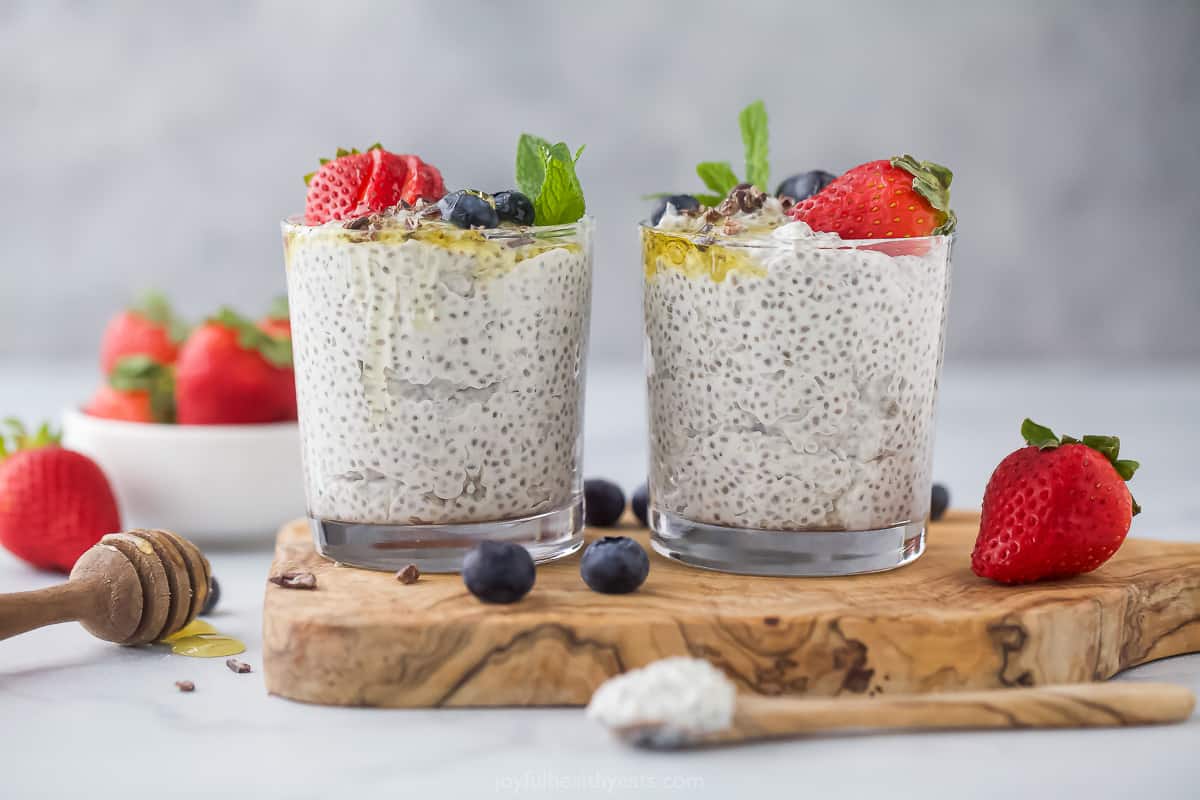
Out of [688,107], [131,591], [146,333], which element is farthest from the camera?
[688,107]

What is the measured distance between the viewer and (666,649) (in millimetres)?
1145

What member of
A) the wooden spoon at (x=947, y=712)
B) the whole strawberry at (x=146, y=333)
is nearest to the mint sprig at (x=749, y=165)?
the wooden spoon at (x=947, y=712)

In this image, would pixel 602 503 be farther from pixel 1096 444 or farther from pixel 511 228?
pixel 1096 444

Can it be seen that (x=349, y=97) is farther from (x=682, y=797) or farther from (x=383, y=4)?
(x=682, y=797)

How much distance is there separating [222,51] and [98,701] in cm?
216

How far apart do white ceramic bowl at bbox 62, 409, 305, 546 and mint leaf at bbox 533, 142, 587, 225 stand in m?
0.57

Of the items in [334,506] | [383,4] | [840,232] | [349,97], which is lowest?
[334,506]

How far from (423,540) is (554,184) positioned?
1.18ft

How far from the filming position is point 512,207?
1.26 metres

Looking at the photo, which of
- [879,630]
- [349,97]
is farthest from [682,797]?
[349,97]

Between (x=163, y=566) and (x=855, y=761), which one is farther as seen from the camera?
(x=163, y=566)

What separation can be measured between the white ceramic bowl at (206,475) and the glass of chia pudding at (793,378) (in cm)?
62

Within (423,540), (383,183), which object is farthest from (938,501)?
(383,183)

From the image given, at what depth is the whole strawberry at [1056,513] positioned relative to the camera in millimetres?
1240
